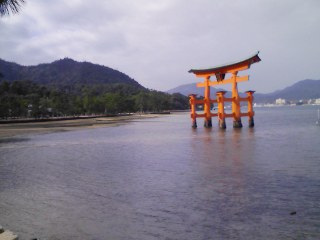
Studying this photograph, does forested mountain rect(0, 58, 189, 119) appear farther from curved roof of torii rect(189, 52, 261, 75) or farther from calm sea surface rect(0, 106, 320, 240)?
calm sea surface rect(0, 106, 320, 240)

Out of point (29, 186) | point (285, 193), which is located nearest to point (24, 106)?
point (29, 186)

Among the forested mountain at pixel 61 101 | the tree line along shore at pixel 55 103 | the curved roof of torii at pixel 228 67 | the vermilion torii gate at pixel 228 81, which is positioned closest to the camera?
the curved roof of torii at pixel 228 67

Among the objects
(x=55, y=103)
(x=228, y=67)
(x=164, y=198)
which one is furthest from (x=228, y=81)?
(x=55, y=103)

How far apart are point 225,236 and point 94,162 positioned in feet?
33.5

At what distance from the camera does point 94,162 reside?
50.4 feet

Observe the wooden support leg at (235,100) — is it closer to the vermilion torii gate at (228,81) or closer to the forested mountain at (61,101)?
the vermilion torii gate at (228,81)

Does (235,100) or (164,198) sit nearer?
(164,198)

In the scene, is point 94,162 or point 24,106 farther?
point 24,106

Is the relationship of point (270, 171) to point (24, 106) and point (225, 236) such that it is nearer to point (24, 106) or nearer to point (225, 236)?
point (225, 236)

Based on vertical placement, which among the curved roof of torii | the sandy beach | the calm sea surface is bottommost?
the calm sea surface

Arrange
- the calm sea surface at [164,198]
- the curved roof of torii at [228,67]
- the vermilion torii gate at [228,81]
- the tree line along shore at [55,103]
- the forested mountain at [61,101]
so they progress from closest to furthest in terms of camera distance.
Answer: the calm sea surface at [164,198] → the curved roof of torii at [228,67] → the vermilion torii gate at [228,81] → the tree line along shore at [55,103] → the forested mountain at [61,101]

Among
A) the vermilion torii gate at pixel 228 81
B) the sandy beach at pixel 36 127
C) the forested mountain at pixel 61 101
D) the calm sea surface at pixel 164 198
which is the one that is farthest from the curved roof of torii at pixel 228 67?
the forested mountain at pixel 61 101

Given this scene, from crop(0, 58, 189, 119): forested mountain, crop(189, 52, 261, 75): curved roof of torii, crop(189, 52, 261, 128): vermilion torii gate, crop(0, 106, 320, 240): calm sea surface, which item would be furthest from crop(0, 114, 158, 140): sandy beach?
crop(0, 106, 320, 240): calm sea surface

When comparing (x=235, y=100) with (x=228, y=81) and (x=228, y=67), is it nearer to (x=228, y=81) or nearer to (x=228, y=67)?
(x=228, y=81)
